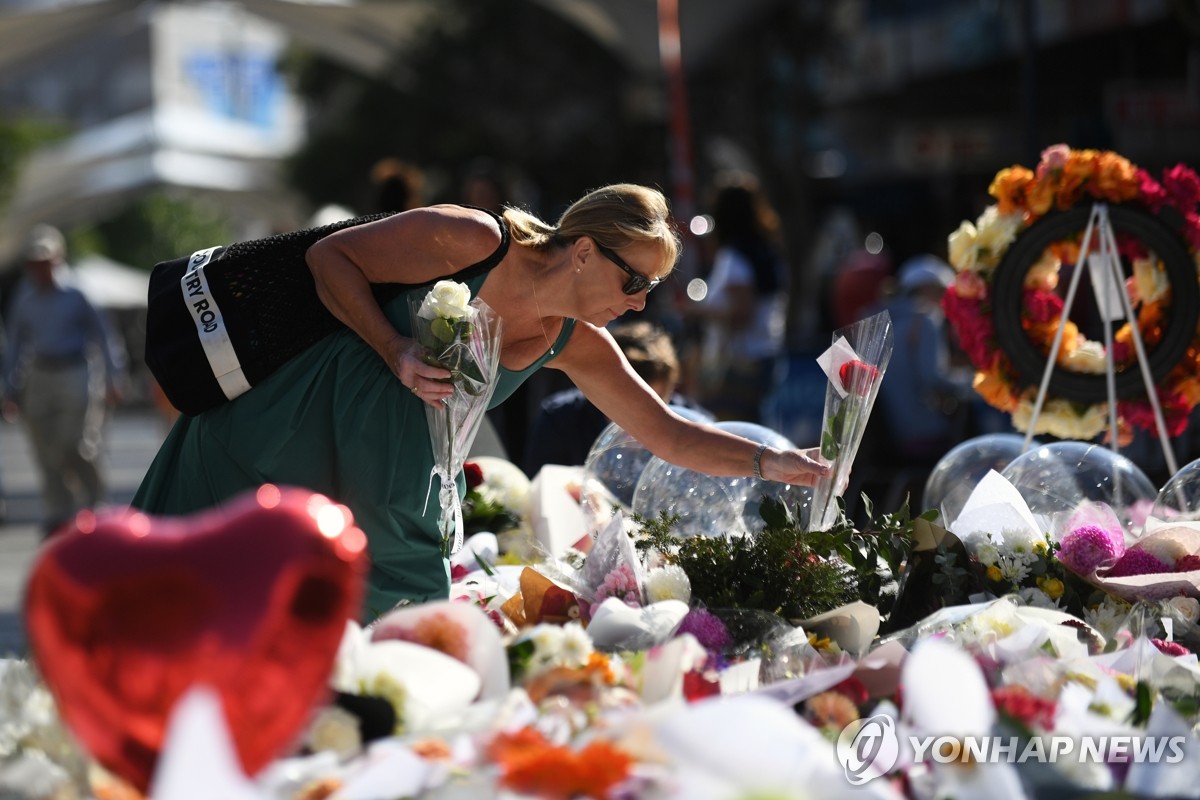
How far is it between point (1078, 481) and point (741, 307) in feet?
16.3

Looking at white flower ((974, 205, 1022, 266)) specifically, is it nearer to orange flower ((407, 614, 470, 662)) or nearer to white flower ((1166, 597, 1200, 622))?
white flower ((1166, 597, 1200, 622))

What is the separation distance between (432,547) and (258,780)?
149cm

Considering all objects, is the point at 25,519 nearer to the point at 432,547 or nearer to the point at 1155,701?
the point at 432,547

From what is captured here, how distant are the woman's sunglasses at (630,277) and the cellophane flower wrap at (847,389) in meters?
0.40

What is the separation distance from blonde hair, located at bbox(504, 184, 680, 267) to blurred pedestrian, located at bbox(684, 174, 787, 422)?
202 inches

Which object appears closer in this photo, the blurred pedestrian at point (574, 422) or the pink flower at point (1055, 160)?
the pink flower at point (1055, 160)

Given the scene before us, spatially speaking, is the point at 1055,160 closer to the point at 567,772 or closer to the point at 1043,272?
the point at 1043,272

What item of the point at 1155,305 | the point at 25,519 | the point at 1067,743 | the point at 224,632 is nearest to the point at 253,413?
the point at 224,632

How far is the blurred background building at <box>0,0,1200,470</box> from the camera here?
14203 mm

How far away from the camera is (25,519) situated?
39.2 feet

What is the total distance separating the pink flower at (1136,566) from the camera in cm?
307

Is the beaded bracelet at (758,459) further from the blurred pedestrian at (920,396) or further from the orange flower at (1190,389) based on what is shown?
the blurred pedestrian at (920,396)

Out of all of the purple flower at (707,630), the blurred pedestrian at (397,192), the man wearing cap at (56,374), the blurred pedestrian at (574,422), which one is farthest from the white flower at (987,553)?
the man wearing cap at (56,374)
